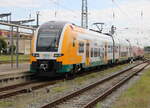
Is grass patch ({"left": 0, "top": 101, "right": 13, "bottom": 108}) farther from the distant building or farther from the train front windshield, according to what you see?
the distant building

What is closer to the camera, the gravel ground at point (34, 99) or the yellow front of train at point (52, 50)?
the gravel ground at point (34, 99)

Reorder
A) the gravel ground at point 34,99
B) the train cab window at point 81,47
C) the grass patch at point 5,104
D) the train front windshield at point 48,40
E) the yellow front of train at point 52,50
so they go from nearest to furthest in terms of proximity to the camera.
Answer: the grass patch at point 5,104
the gravel ground at point 34,99
the yellow front of train at point 52,50
the train front windshield at point 48,40
the train cab window at point 81,47

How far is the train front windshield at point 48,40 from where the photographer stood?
1673cm

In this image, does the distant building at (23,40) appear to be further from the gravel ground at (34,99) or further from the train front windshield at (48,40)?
the gravel ground at (34,99)

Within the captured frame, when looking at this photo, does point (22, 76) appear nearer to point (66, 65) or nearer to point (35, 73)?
Answer: point (35, 73)

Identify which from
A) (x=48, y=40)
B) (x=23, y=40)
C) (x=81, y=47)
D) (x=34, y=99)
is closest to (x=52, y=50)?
(x=48, y=40)

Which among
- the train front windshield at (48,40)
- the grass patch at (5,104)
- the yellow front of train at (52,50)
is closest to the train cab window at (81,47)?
the yellow front of train at (52,50)

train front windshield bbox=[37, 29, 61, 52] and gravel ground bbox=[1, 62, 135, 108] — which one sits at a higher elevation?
train front windshield bbox=[37, 29, 61, 52]

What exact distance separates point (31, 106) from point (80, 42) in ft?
32.8

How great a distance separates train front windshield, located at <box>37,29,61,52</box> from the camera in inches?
659

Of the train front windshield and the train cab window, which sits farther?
the train cab window

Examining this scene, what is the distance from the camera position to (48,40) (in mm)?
16875

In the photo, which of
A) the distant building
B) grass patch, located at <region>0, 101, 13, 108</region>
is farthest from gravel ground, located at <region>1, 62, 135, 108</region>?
the distant building

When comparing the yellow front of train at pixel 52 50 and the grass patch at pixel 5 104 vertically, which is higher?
the yellow front of train at pixel 52 50
